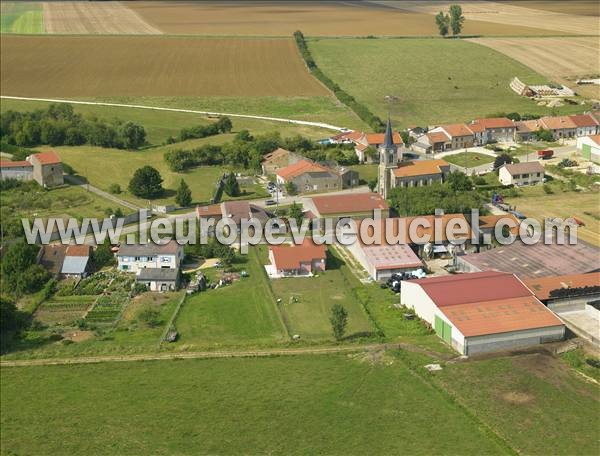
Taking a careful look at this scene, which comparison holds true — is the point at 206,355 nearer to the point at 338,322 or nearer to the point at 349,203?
the point at 338,322

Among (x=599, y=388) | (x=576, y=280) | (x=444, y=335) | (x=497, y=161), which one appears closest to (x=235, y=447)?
(x=444, y=335)

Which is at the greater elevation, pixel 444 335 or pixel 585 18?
pixel 585 18

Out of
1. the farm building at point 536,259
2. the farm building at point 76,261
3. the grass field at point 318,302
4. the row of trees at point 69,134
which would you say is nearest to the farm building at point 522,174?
the farm building at point 536,259

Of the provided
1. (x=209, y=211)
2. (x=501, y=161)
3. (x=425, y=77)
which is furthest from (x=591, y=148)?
(x=425, y=77)

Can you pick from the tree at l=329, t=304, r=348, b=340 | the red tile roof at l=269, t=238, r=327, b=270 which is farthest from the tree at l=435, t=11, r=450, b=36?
the tree at l=329, t=304, r=348, b=340

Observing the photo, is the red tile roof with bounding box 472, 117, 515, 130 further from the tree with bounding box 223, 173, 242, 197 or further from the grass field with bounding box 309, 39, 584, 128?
Result: the tree with bounding box 223, 173, 242, 197

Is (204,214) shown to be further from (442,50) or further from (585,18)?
(585,18)

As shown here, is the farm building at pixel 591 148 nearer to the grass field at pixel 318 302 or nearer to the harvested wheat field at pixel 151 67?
the grass field at pixel 318 302
